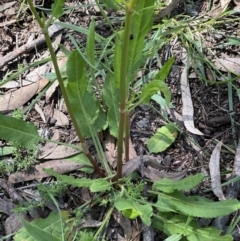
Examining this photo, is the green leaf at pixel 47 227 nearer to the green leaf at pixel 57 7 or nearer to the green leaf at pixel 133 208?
the green leaf at pixel 133 208

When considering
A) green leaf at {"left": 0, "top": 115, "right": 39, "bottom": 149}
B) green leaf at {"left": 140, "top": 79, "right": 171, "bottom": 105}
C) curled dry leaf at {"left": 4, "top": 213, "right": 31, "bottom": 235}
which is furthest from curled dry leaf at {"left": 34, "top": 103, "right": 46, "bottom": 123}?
green leaf at {"left": 140, "top": 79, "right": 171, "bottom": 105}

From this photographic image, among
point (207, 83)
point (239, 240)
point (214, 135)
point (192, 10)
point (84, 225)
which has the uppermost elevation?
point (192, 10)

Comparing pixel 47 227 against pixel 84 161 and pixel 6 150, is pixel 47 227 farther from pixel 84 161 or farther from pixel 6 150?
pixel 6 150

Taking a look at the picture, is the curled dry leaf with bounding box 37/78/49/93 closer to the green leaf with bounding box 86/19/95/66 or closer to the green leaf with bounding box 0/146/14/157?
the green leaf with bounding box 0/146/14/157

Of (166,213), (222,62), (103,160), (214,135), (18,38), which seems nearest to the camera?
(166,213)

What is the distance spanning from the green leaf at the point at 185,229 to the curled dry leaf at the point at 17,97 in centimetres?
75

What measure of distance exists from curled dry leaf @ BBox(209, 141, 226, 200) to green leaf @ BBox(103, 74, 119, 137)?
1.22ft

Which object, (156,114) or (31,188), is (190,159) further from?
(31,188)

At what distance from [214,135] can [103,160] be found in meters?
0.45

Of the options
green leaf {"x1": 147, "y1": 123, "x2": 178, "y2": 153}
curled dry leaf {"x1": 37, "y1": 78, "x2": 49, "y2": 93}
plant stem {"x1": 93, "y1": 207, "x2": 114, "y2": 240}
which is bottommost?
plant stem {"x1": 93, "y1": 207, "x2": 114, "y2": 240}

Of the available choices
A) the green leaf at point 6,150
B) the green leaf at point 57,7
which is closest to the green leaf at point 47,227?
the green leaf at point 6,150

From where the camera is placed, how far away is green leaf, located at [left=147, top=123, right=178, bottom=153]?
6.03 ft

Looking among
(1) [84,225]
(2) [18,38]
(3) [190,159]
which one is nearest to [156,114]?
(3) [190,159]

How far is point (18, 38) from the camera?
221 centimetres
